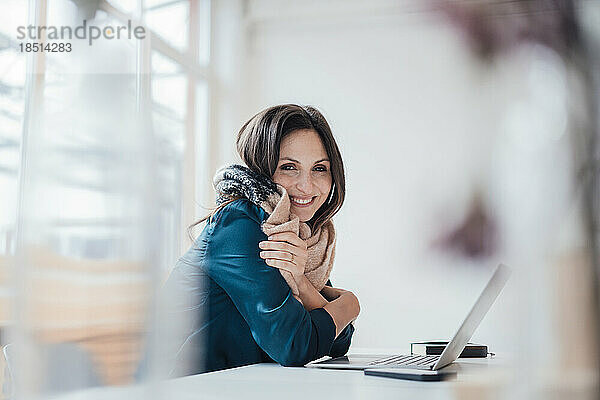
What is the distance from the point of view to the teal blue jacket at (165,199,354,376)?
827 millimetres

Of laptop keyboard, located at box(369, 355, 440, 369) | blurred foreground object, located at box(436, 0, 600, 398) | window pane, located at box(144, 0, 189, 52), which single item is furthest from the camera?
laptop keyboard, located at box(369, 355, 440, 369)

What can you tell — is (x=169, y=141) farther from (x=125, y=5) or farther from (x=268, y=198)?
(x=268, y=198)

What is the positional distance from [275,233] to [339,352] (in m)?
0.30

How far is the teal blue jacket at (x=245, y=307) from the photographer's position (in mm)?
827

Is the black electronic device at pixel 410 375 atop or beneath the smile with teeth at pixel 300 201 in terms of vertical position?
beneath

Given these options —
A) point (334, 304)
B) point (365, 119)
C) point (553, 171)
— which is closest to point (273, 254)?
point (334, 304)

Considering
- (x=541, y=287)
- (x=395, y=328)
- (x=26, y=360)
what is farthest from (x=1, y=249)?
(x=395, y=328)

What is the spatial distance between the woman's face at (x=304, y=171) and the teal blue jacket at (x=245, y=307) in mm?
173

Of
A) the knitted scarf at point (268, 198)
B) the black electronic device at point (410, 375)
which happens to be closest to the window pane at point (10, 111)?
the black electronic device at point (410, 375)

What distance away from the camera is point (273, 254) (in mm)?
868

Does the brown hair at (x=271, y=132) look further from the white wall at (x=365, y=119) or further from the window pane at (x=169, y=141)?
the window pane at (x=169, y=141)

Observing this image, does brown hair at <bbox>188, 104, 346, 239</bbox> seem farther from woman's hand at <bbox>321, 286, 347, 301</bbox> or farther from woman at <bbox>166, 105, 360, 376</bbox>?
woman's hand at <bbox>321, 286, 347, 301</bbox>

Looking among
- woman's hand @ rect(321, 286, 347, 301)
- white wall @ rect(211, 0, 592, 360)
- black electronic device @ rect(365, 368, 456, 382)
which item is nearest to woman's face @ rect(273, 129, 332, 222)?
woman's hand @ rect(321, 286, 347, 301)

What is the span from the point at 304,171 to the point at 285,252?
247 millimetres
